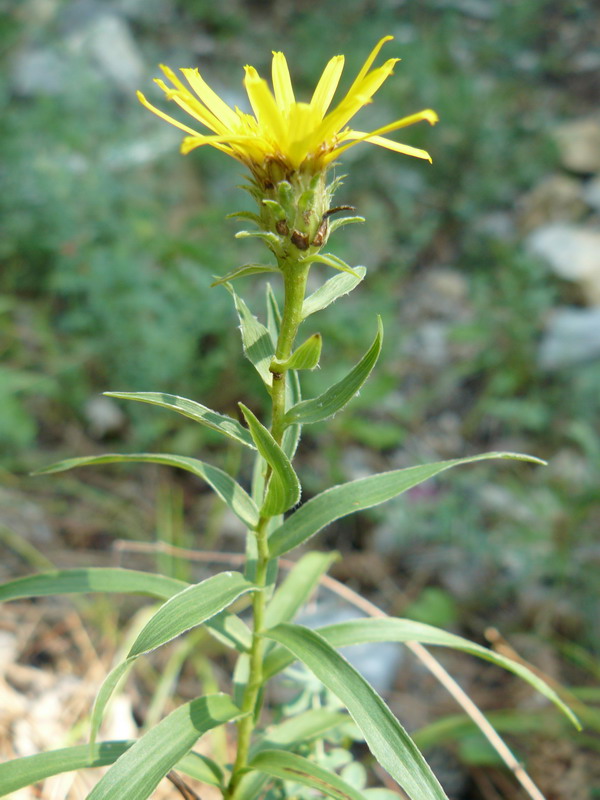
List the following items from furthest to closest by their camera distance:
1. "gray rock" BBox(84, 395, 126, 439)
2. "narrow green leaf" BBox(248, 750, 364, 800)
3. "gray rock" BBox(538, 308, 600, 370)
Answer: "gray rock" BBox(538, 308, 600, 370), "gray rock" BBox(84, 395, 126, 439), "narrow green leaf" BBox(248, 750, 364, 800)

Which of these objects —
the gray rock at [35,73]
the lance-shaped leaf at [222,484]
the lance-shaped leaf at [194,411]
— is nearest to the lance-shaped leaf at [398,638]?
the lance-shaped leaf at [222,484]

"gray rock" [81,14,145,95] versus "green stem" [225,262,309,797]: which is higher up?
"gray rock" [81,14,145,95]

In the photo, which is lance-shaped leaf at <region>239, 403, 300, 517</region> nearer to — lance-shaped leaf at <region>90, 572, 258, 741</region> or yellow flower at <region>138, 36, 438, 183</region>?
lance-shaped leaf at <region>90, 572, 258, 741</region>

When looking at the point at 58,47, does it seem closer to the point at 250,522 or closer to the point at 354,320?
the point at 354,320

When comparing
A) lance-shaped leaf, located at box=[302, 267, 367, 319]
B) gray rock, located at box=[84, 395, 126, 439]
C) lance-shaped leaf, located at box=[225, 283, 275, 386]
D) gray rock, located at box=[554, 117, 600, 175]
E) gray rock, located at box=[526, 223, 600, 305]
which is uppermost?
gray rock, located at box=[554, 117, 600, 175]

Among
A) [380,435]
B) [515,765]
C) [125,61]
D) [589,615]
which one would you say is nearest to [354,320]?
[380,435]

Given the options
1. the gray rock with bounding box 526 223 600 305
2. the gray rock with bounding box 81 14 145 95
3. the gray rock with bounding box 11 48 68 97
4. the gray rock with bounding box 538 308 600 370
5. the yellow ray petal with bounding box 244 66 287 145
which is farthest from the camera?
the gray rock with bounding box 81 14 145 95

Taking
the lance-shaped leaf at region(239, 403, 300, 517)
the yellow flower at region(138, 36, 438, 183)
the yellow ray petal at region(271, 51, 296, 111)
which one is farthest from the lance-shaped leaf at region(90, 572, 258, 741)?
the yellow ray petal at region(271, 51, 296, 111)
